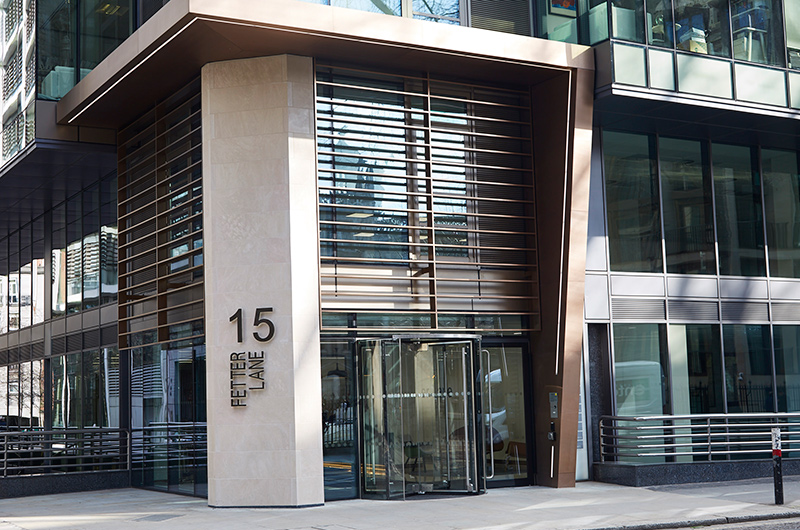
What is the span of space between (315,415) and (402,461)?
1.84 metres

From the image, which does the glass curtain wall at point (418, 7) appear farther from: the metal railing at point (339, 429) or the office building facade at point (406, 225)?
the metal railing at point (339, 429)

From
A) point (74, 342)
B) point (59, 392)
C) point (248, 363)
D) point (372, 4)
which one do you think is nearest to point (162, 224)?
point (248, 363)

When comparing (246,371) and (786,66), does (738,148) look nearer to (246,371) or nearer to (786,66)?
(786,66)

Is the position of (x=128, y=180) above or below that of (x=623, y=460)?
above

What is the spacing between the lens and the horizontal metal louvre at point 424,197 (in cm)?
1598

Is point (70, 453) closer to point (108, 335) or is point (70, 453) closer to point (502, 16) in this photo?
point (108, 335)

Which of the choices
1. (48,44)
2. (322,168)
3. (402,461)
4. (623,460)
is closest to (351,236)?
(322,168)

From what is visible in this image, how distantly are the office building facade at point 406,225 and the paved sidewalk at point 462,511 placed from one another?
0.68 m

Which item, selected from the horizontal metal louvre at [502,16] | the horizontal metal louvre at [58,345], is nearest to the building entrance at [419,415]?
the horizontal metal louvre at [502,16]

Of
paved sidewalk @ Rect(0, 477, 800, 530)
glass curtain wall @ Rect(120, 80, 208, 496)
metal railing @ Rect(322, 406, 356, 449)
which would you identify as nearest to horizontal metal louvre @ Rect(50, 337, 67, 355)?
glass curtain wall @ Rect(120, 80, 208, 496)

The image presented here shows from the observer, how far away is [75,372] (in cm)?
2286

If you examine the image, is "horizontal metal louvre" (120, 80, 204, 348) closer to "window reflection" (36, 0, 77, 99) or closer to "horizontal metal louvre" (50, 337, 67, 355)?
"window reflection" (36, 0, 77, 99)

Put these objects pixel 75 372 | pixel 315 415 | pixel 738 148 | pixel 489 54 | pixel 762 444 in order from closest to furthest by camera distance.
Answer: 1. pixel 315 415
2. pixel 489 54
3. pixel 762 444
4. pixel 738 148
5. pixel 75 372

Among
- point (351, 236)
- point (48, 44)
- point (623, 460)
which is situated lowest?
point (623, 460)
